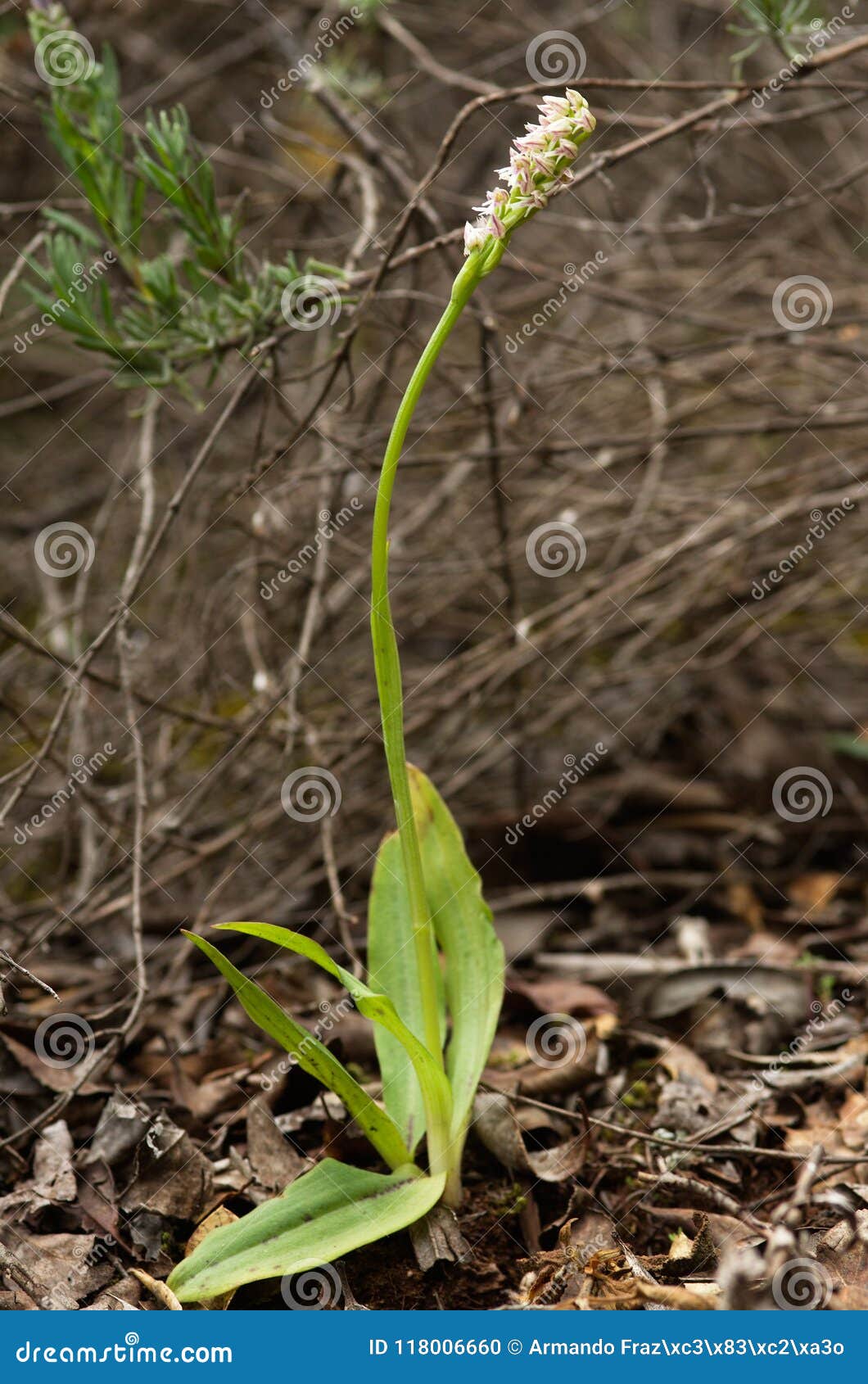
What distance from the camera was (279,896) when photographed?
2.47 m

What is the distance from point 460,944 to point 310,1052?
13.1 inches

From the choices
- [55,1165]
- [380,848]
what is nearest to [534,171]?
[380,848]

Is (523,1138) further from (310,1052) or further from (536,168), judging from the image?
(536,168)

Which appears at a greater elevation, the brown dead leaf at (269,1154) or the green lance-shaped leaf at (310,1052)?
the green lance-shaped leaf at (310,1052)

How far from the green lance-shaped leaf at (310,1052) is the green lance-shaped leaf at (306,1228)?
65 mm

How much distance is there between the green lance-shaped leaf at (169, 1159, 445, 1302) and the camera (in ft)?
4.19

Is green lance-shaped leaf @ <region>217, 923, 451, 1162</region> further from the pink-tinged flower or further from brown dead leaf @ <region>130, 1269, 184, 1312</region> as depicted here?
the pink-tinged flower

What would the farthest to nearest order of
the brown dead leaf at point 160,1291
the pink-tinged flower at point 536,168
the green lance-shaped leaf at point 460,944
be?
the green lance-shaped leaf at point 460,944, the brown dead leaf at point 160,1291, the pink-tinged flower at point 536,168

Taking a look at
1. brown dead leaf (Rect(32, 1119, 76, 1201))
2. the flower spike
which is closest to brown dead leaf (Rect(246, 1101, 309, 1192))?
brown dead leaf (Rect(32, 1119, 76, 1201))

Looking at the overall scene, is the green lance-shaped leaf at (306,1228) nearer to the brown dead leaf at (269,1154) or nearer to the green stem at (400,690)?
the green stem at (400,690)

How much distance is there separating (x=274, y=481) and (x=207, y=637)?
0.50 metres

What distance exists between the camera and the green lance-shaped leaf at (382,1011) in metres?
1.26

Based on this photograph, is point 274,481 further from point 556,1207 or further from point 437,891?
point 556,1207

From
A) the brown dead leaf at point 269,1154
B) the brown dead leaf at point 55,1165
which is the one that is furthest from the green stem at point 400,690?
the brown dead leaf at point 55,1165
